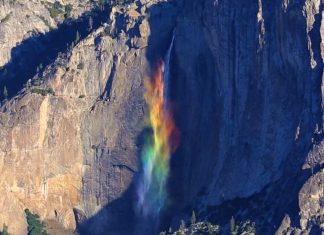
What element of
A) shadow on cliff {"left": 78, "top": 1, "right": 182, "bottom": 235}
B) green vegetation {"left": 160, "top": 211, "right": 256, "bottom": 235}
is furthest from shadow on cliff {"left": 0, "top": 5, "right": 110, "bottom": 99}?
green vegetation {"left": 160, "top": 211, "right": 256, "bottom": 235}

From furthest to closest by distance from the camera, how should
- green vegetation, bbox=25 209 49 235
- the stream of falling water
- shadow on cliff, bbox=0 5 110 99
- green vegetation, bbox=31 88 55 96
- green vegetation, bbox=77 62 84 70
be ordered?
shadow on cliff, bbox=0 5 110 99, green vegetation, bbox=77 62 84 70, green vegetation, bbox=31 88 55 96, the stream of falling water, green vegetation, bbox=25 209 49 235

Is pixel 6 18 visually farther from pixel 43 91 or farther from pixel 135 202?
pixel 135 202

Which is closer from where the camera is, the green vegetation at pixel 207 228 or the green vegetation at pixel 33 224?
the green vegetation at pixel 207 228

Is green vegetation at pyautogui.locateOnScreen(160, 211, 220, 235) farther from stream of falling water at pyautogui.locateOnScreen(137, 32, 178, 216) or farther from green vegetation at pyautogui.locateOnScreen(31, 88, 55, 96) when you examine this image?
green vegetation at pyautogui.locateOnScreen(31, 88, 55, 96)

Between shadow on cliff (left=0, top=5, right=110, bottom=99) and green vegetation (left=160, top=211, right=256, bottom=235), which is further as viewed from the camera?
shadow on cliff (left=0, top=5, right=110, bottom=99)

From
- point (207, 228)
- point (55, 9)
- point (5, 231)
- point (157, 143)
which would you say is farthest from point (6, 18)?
point (207, 228)

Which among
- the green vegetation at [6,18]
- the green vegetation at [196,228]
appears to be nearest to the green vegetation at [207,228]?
the green vegetation at [196,228]

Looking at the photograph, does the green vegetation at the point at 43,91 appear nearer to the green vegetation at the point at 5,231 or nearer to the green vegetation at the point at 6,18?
the green vegetation at the point at 5,231
